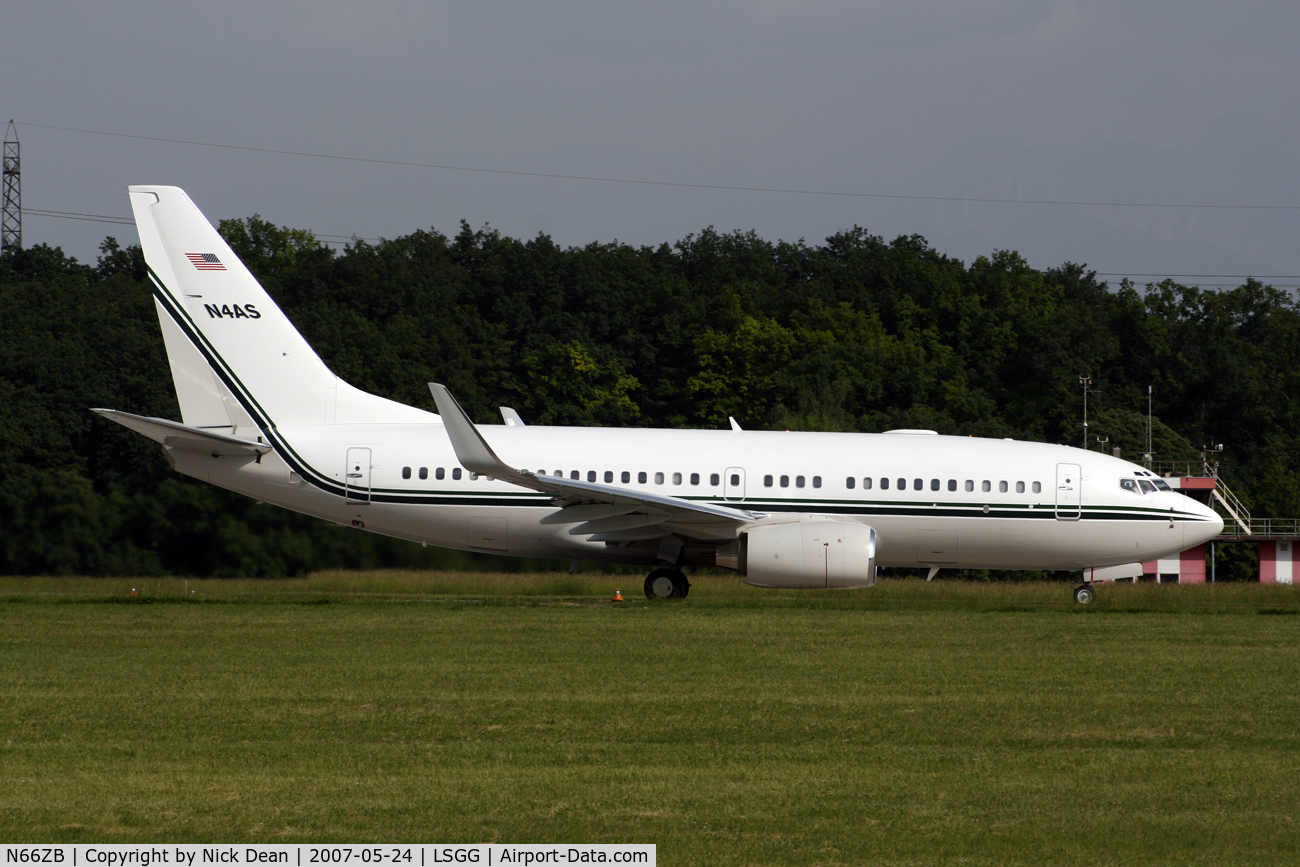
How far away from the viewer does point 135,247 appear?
267 ft

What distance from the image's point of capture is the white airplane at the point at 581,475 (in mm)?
23812

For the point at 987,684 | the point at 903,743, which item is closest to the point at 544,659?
the point at 987,684

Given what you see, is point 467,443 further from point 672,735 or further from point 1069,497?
Answer: point 672,735

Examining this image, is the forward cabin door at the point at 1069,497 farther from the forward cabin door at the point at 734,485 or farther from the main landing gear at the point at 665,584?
the main landing gear at the point at 665,584

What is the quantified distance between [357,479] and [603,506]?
4293 mm

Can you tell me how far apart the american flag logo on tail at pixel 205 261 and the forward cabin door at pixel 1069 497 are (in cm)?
1506

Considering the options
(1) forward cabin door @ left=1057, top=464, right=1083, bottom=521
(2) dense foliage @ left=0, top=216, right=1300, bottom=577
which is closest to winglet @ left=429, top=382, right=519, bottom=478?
(1) forward cabin door @ left=1057, top=464, right=1083, bottom=521

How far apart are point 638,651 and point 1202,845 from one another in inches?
350

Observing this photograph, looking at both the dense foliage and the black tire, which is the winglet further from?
the dense foliage

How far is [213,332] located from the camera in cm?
2441

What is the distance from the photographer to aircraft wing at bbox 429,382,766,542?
2125cm

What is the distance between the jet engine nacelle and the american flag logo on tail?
1040 cm

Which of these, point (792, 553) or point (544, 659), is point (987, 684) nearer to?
point (544, 659)
